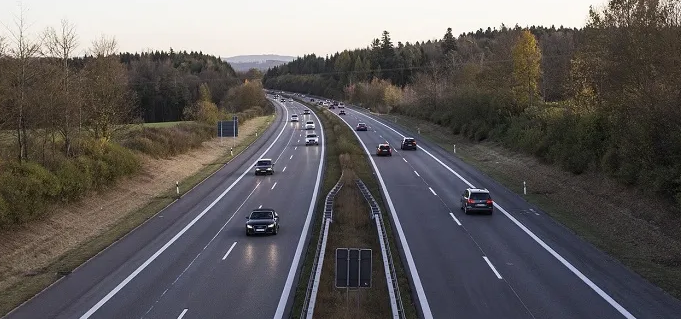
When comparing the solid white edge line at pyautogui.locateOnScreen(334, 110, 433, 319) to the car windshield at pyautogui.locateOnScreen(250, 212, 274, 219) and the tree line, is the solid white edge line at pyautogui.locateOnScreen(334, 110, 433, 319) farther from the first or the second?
the tree line

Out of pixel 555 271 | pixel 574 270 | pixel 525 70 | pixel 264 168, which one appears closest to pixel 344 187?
pixel 264 168

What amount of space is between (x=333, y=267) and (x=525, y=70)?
4696 centimetres

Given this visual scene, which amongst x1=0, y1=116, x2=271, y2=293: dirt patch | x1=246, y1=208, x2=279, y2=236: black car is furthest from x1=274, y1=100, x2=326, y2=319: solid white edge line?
x1=0, y1=116, x2=271, y2=293: dirt patch

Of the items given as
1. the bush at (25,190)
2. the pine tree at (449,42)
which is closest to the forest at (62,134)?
the bush at (25,190)

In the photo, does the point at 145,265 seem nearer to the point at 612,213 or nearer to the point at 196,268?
the point at 196,268

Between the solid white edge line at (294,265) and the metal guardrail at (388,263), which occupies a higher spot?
the metal guardrail at (388,263)

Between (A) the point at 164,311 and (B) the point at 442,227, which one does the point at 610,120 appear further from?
(A) the point at 164,311

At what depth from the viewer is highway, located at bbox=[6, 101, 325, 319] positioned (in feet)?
63.5

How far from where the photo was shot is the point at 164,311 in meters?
19.0

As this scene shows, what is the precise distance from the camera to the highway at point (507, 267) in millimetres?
18969

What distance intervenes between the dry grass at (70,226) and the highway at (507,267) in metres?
13.3

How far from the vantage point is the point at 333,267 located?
23703 mm

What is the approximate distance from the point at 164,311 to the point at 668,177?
77.0ft

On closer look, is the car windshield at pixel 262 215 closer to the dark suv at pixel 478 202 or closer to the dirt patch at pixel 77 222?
the dirt patch at pixel 77 222
